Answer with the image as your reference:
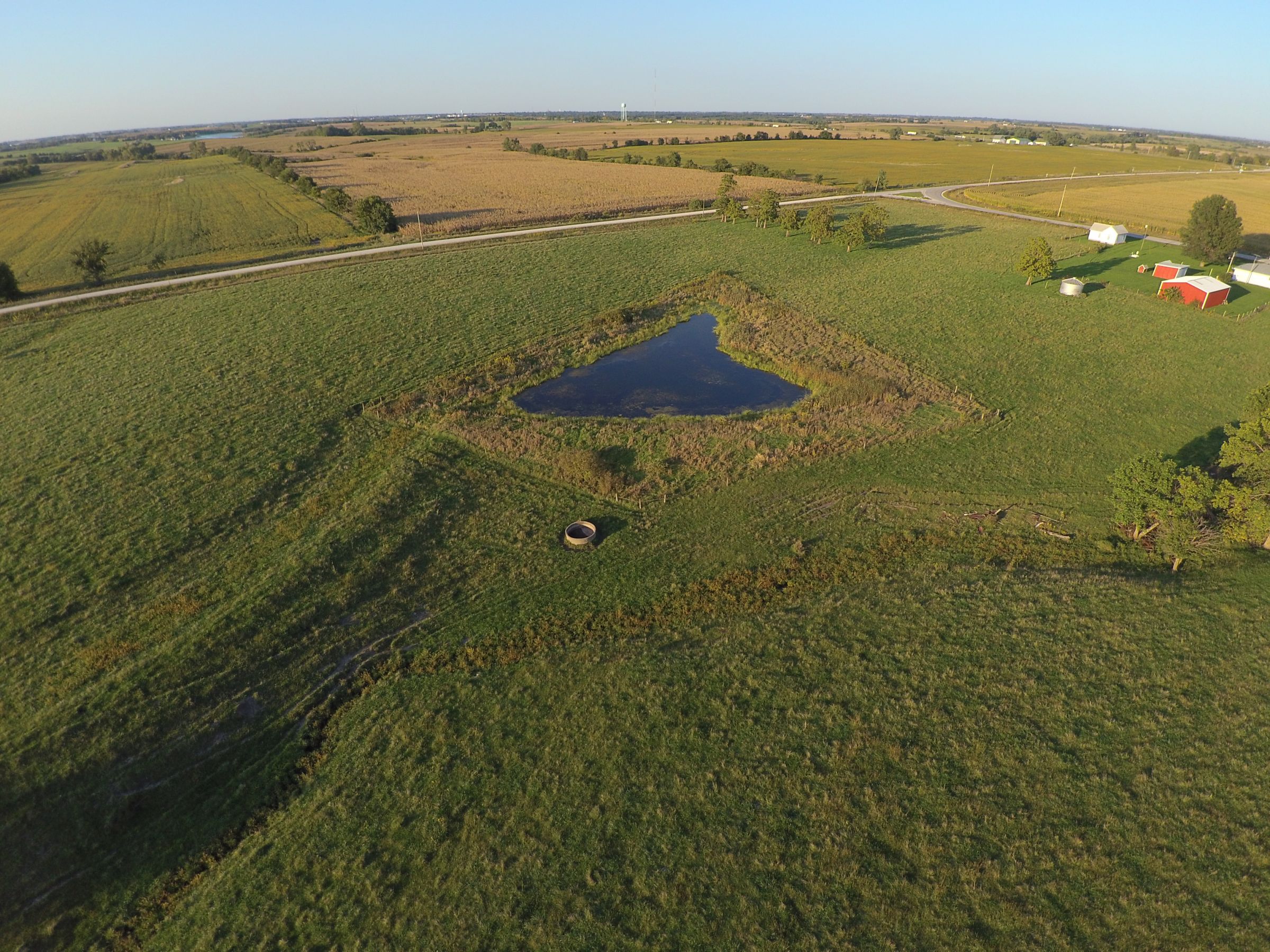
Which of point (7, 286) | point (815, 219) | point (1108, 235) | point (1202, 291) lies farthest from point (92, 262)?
point (1108, 235)

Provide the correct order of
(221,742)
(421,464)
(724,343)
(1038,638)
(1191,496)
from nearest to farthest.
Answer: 1. (221,742)
2. (1038,638)
3. (1191,496)
4. (421,464)
5. (724,343)

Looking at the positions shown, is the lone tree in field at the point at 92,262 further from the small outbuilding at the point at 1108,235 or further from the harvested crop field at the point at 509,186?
the small outbuilding at the point at 1108,235

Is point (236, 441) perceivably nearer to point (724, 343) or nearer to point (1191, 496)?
point (724, 343)

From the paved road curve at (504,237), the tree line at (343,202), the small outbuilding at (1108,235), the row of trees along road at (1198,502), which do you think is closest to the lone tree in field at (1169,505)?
the row of trees along road at (1198,502)

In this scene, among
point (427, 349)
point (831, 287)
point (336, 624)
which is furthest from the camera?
point (831, 287)

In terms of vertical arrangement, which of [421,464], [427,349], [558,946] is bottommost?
[558,946]

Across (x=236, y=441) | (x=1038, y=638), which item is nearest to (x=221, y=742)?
(x=236, y=441)

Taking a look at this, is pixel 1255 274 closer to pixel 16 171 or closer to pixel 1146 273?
pixel 1146 273

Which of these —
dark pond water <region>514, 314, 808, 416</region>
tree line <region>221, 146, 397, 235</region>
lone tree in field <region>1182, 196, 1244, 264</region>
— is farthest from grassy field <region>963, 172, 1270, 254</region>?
tree line <region>221, 146, 397, 235</region>

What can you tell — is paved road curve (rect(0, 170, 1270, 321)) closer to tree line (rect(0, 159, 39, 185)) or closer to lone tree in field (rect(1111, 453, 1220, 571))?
lone tree in field (rect(1111, 453, 1220, 571))
